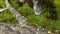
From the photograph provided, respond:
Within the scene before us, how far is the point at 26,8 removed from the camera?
1.39m

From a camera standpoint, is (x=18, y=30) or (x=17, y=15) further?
(x=17, y=15)

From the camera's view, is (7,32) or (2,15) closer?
(7,32)

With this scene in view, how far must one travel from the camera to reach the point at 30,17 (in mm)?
1336

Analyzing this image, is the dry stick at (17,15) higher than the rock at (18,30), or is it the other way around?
the dry stick at (17,15)

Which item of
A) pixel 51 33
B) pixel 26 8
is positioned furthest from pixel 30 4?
pixel 51 33

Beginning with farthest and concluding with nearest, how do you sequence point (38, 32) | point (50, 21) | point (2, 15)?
point (2, 15) < point (50, 21) < point (38, 32)

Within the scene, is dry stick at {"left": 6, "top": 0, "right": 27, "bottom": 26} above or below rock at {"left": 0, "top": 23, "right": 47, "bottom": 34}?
above

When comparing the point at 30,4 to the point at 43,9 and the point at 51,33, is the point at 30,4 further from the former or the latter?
the point at 51,33

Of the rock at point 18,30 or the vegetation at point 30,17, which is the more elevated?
the vegetation at point 30,17

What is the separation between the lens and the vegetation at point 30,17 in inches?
50.1

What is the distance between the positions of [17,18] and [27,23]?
4.1 inches

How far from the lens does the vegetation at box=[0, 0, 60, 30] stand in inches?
50.1

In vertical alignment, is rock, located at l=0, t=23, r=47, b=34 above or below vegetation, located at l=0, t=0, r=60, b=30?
below

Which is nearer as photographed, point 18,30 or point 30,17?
point 18,30
